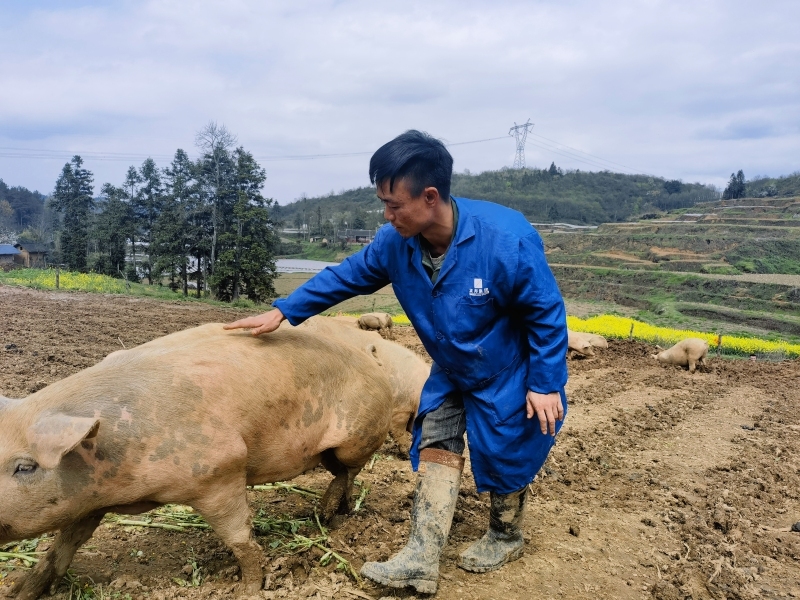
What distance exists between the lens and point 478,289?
304cm

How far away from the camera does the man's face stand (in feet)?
9.55

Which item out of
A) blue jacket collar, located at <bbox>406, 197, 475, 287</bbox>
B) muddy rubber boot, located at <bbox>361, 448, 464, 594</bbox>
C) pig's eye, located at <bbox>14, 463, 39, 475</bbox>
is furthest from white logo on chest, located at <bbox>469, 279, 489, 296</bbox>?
pig's eye, located at <bbox>14, 463, 39, 475</bbox>

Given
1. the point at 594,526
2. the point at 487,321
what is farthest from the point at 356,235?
the point at 487,321

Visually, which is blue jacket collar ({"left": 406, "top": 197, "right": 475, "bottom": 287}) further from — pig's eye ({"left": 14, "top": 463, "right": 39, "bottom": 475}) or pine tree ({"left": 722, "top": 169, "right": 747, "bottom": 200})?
pine tree ({"left": 722, "top": 169, "right": 747, "bottom": 200})

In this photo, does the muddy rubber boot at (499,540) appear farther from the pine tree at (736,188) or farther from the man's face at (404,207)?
the pine tree at (736,188)

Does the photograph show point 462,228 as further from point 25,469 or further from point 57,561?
point 57,561

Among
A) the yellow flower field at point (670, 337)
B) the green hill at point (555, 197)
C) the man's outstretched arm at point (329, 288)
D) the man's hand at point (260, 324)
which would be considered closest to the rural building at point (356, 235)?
the green hill at point (555, 197)

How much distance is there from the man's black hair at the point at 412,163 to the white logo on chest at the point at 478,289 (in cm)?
46

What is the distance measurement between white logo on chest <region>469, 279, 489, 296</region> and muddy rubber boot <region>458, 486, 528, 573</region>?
120cm

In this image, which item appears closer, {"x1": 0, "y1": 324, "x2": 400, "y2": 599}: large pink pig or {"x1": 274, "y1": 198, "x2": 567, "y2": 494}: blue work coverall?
{"x1": 0, "y1": 324, "x2": 400, "y2": 599}: large pink pig

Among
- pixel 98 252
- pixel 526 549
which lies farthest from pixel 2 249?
pixel 526 549

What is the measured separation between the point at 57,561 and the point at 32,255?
59.1 metres

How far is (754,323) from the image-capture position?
1182 inches

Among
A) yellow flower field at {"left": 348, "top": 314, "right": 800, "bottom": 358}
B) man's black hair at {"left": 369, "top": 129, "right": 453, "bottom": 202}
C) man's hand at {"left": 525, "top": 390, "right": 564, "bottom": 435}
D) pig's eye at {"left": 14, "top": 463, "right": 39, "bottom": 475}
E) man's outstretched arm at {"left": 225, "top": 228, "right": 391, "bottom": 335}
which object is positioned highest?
man's black hair at {"left": 369, "top": 129, "right": 453, "bottom": 202}
